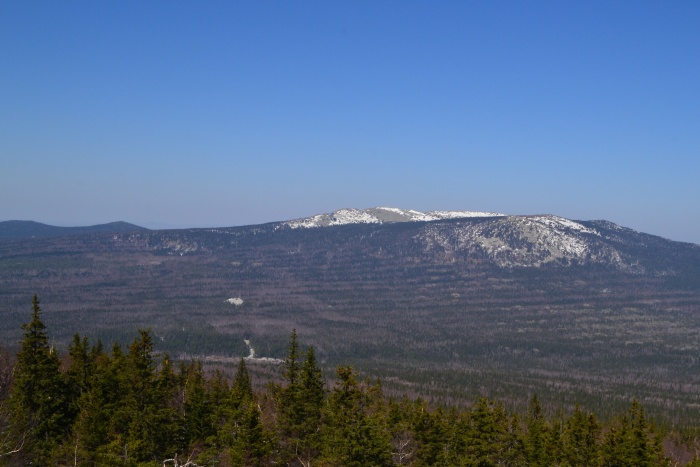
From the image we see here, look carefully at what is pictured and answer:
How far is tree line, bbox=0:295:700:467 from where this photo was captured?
3041cm

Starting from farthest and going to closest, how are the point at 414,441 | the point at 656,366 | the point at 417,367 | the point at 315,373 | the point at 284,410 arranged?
the point at 656,366, the point at 417,367, the point at 414,441, the point at 315,373, the point at 284,410

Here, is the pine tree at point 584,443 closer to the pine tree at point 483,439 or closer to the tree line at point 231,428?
the tree line at point 231,428

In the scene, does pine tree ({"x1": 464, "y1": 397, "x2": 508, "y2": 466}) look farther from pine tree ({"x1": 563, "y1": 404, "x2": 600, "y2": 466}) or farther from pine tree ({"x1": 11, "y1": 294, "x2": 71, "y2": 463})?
pine tree ({"x1": 11, "y1": 294, "x2": 71, "y2": 463})

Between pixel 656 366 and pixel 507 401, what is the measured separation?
89.2m

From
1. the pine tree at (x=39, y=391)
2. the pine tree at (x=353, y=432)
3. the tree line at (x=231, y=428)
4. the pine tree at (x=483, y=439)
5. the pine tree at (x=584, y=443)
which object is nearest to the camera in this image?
the pine tree at (x=353, y=432)

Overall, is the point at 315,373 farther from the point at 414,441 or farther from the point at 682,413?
the point at 682,413

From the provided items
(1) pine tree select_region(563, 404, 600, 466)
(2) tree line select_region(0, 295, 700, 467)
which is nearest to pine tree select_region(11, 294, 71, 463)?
(2) tree line select_region(0, 295, 700, 467)

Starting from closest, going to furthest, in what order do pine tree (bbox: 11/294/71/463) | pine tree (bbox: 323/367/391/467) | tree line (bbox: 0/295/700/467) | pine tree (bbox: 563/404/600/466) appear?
pine tree (bbox: 323/367/391/467) < tree line (bbox: 0/295/700/467) < pine tree (bbox: 11/294/71/463) < pine tree (bbox: 563/404/600/466)

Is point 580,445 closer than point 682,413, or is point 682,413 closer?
point 580,445

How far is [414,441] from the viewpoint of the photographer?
43375 mm

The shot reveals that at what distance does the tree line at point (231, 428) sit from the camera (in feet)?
99.8

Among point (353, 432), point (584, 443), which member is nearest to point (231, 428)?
point (353, 432)

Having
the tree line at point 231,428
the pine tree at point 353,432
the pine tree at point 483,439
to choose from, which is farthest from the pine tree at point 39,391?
the pine tree at point 483,439

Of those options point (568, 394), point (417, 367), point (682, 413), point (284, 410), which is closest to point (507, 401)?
point (568, 394)
